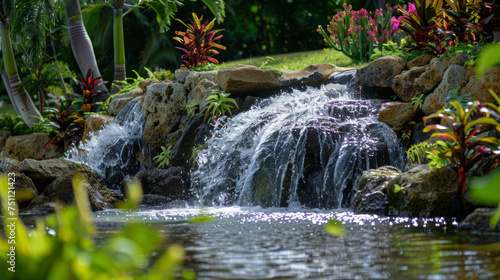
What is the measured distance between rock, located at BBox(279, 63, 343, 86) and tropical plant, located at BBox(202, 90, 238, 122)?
1.27 metres

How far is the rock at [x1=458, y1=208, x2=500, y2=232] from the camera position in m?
4.95

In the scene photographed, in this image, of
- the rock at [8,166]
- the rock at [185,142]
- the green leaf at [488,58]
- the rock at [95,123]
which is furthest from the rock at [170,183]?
the green leaf at [488,58]

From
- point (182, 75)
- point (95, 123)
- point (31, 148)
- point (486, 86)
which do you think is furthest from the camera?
point (31, 148)

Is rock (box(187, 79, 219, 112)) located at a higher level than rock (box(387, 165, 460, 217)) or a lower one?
higher

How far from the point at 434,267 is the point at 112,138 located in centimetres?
994

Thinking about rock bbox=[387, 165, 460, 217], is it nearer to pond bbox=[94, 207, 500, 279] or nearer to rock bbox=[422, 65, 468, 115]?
pond bbox=[94, 207, 500, 279]

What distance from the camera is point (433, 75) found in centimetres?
843

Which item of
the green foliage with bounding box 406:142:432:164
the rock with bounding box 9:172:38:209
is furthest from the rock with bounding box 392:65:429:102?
the rock with bounding box 9:172:38:209

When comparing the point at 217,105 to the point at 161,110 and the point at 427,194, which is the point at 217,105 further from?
the point at 427,194

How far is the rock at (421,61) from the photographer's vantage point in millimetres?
9242

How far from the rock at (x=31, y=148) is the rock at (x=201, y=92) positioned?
559cm

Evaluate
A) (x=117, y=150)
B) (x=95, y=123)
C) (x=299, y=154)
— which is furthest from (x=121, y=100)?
(x=299, y=154)

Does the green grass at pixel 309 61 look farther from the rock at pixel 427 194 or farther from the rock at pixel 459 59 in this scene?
the rock at pixel 427 194

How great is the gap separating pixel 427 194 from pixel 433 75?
300cm
